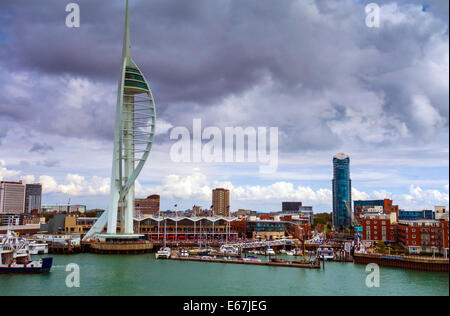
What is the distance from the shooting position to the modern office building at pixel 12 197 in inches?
4688

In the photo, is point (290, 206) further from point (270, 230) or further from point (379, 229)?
point (379, 229)

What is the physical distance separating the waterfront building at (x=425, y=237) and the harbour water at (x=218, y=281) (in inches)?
281

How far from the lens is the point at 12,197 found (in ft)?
401

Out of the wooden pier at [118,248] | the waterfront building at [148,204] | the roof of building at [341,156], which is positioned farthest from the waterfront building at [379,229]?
the roof of building at [341,156]

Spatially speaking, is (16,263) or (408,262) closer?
(16,263)

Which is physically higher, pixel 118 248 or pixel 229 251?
pixel 118 248

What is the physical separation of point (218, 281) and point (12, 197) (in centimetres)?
11143

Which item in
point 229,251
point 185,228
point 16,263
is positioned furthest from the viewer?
point 185,228

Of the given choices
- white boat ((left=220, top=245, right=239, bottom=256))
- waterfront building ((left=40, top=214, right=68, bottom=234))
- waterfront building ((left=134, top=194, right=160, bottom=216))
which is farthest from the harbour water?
waterfront building ((left=134, top=194, right=160, bottom=216))

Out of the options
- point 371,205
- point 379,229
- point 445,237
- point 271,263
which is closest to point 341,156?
point 371,205

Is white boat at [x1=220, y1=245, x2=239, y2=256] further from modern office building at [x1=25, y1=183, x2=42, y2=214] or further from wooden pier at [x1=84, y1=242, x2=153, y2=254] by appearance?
modern office building at [x1=25, y1=183, x2=42, y2=214]

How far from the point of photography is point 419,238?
4284cm

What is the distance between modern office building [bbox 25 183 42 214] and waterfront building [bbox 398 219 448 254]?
116 metres
